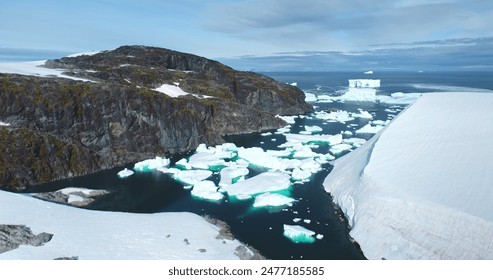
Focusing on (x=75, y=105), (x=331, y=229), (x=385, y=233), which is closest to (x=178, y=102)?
(x=75, y=105)

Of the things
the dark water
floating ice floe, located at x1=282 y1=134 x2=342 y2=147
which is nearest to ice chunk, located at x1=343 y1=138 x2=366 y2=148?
floating ice floe, located at x1=282 y1=134 x2=342 y2=147

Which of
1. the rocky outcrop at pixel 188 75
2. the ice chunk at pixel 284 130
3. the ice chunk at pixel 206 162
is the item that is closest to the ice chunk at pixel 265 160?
the ice chunk at pixel 206 162

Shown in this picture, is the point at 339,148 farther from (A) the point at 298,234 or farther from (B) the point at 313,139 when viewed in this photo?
(A) the point at 298,234

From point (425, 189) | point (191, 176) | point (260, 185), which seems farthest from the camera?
point (191, 176)

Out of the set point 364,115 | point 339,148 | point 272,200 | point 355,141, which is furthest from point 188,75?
A: point 272,200

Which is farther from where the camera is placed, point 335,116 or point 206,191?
point 335,116

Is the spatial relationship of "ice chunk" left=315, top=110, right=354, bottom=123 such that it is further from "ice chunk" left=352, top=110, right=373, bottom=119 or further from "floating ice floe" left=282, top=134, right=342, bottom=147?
"floating ice floe" left=282, top=134, right=342, bottom=147

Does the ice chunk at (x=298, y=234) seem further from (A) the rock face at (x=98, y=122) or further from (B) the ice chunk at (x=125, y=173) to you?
(A) the rock face at (x=98, y=122)
